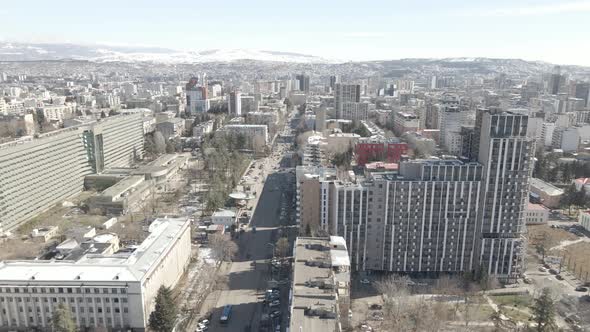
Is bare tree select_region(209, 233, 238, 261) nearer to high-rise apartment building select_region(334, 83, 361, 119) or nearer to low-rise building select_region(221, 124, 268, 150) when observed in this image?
low-rise building select_region(221, 124, 268, 150)

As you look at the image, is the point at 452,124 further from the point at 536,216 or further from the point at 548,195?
the point at 536,216

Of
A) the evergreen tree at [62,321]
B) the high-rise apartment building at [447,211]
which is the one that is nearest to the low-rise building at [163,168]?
the high-rise apartment building at [447,211]

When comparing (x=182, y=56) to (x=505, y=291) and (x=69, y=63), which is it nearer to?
(x=69, y=63)

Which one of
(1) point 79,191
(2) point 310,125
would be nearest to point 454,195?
(1) point 79,191

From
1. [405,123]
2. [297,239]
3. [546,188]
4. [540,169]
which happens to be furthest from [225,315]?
[405,123]

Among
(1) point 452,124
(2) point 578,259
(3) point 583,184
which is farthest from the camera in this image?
(1) point 452,124

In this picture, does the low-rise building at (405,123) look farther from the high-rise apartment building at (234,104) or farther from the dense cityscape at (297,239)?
the high-rise apartment building at (234,104)
